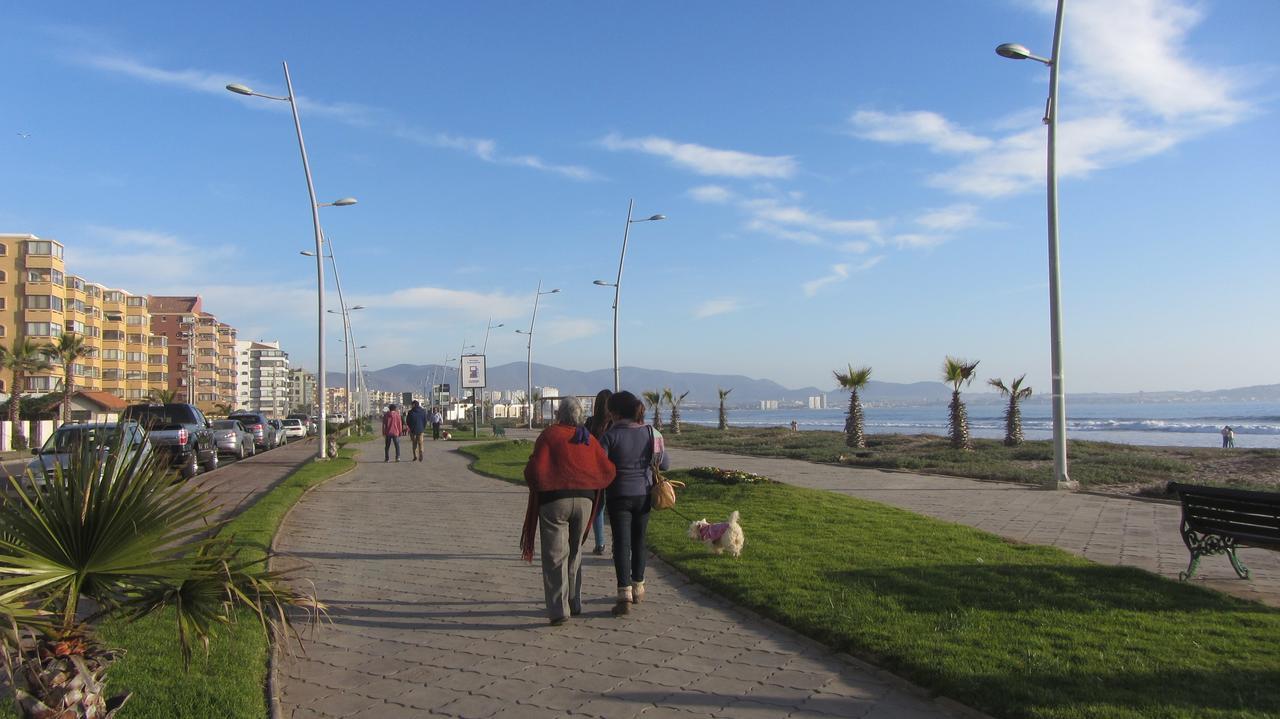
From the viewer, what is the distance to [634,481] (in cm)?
687

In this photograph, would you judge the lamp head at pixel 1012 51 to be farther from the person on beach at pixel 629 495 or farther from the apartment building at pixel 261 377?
the apartment building at pixel 261 377

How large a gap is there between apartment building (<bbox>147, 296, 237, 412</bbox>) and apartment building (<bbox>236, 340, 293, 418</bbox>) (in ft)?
89.5

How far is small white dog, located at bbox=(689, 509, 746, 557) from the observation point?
854 cm

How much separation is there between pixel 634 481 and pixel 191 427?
1874cm

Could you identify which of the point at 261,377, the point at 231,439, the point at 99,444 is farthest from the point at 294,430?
the point at 261,377

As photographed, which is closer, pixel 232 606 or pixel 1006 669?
pixel 232 606

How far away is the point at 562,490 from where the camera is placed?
632 centimetres

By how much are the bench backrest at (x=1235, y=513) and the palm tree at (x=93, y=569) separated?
7090 mm

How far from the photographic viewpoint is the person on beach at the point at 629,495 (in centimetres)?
677

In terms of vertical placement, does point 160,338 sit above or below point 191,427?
above

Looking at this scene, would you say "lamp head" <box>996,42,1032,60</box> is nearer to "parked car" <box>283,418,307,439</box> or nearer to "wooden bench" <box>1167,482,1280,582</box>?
"wooden bench" <box>1167,482,1280,582</box>

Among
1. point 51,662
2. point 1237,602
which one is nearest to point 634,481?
point 51,662

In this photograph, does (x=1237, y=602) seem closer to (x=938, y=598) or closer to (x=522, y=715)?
(x=938, y=598)

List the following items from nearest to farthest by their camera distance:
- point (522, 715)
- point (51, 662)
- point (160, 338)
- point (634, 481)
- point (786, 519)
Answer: point (51, 662), point (522, 715), point (634, 481), point (786, 519), point (160, 338)
